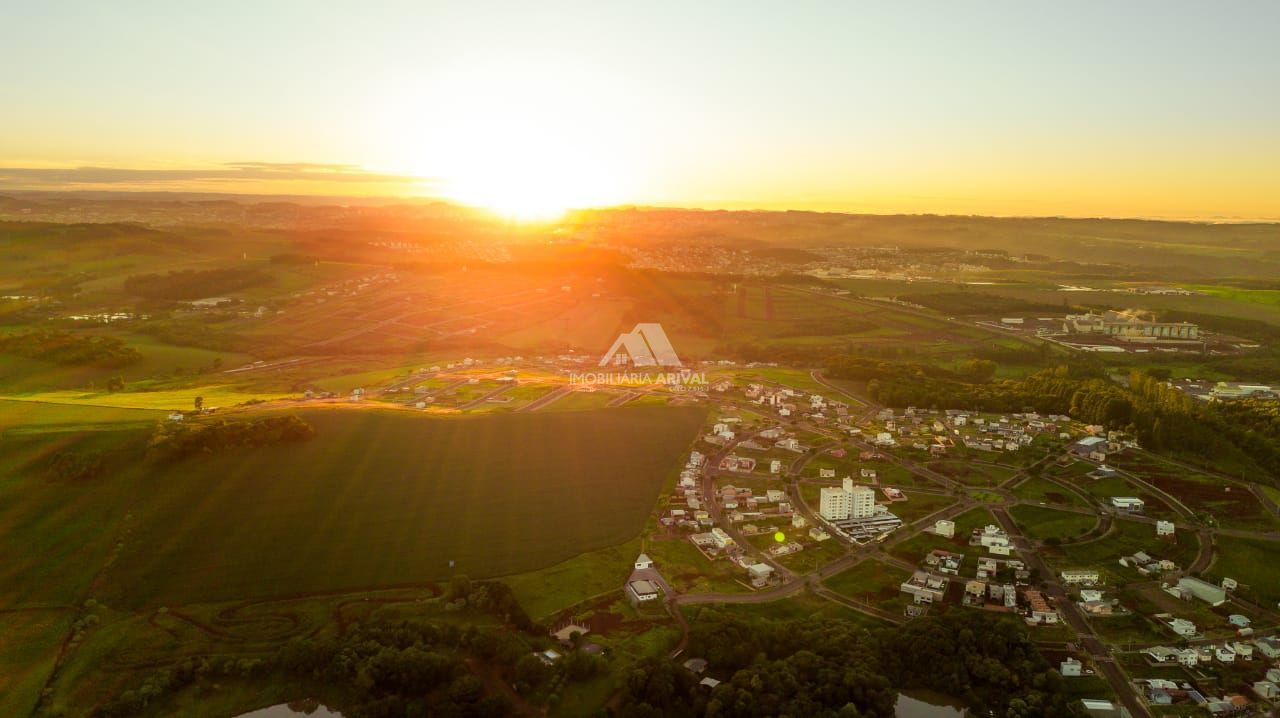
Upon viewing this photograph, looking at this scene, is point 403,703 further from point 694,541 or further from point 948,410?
point 948,410

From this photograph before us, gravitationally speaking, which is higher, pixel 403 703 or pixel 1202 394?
pixel 1202 394

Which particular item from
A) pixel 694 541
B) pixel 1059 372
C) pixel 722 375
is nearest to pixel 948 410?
pixel 1059 372

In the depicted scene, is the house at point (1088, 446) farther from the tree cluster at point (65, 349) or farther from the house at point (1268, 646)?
the tree cluster at point (65, 349)

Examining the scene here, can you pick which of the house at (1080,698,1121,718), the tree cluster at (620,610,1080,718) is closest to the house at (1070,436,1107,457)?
the tree cluster at (620,610,1080,718)

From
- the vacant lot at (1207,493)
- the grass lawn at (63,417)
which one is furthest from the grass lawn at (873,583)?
the grass lawn at (63,417)

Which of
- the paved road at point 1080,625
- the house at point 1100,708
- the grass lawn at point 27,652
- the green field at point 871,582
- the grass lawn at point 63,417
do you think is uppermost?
the grass lawn at point 63,417

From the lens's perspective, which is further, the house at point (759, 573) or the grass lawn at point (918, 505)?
the grass lawn at point (918, 505)

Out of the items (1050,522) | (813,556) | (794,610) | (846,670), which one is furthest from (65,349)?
(1050,522)
